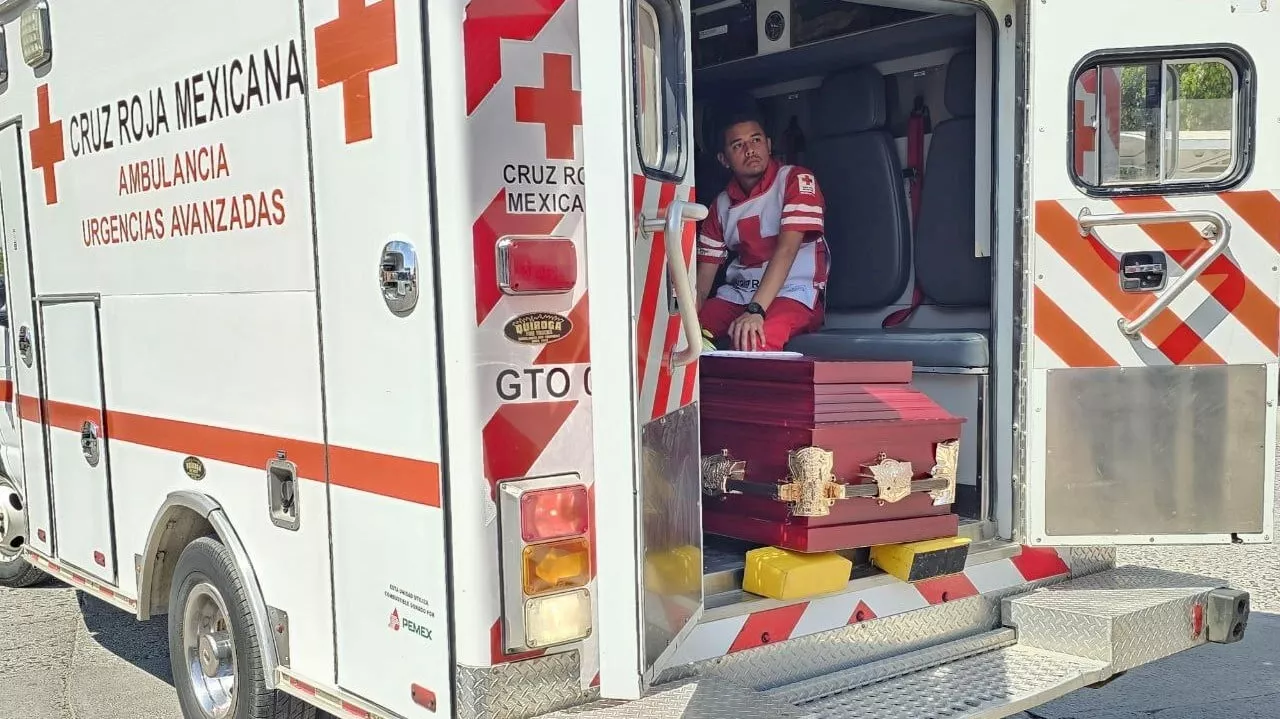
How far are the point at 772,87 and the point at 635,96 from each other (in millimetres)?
2828

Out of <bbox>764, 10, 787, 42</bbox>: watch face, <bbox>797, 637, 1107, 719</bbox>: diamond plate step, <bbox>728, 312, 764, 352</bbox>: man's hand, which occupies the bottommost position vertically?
<bbox>797, 637, 1107, 719</bbox>: diamond plate step

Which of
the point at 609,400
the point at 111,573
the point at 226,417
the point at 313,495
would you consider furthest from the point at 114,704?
the point at 609,400

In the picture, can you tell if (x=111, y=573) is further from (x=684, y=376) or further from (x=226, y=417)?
(x=684, y=376)

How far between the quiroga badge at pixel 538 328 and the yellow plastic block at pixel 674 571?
529mm

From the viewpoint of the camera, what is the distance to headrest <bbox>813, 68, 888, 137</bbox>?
466cm

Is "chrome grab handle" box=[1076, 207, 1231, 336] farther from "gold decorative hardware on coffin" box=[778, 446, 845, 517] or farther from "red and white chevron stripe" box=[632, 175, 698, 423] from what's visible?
"red and white chevron stripe" box=[632, 175, 698, 423]

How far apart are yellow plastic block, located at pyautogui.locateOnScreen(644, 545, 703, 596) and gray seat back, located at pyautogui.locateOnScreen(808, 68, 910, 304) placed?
7.39ft

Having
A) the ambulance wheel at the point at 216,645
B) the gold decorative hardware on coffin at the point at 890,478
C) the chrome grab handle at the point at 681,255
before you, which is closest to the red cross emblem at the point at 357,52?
the chrome grab handle at the point at 681,255

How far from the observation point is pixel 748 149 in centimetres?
463

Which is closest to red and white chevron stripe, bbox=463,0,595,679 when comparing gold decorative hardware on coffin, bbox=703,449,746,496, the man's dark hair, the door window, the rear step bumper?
the rear step bumper

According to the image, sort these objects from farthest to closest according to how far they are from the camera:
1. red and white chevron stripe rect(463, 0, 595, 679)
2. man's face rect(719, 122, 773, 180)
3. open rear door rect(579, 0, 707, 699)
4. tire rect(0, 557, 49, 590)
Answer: tire rect(0, 557, 49, 590) → man's face rect(719, 122, 773, 180) → red and white chevron stripe rect(463, 0, 595, 679) → open rear door rect(579, 0, 707, 699)

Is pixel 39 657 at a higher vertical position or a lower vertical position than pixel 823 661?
lower

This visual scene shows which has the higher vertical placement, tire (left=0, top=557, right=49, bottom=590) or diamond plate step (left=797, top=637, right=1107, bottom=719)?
diamond plate step (left=797, top=637, right=1107, bottom=719)

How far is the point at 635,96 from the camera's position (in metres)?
2.48
